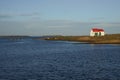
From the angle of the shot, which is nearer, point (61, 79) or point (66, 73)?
point (61, 79)

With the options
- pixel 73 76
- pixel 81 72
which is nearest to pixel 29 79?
pixel 73 76

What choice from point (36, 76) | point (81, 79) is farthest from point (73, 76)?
point (36, 76)

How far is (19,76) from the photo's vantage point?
97.1 ft

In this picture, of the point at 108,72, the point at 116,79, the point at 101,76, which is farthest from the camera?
the point at 108,72

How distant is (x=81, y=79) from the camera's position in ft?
90.2

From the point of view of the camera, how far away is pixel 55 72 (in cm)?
3209

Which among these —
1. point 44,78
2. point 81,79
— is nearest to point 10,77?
point 44,78

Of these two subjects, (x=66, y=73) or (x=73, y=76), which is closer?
(x=73, y=76)

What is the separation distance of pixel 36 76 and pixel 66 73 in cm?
363

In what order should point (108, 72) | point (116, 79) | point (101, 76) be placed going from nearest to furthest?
point (116, 79) → point (101, 76) → point (108, 72)

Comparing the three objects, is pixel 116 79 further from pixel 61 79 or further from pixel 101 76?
pixel 61 79

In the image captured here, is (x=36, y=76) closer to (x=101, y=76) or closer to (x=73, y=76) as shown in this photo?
(x=73, y=76)

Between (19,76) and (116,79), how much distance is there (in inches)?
401

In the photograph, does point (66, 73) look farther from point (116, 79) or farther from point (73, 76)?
point (116, 79)
